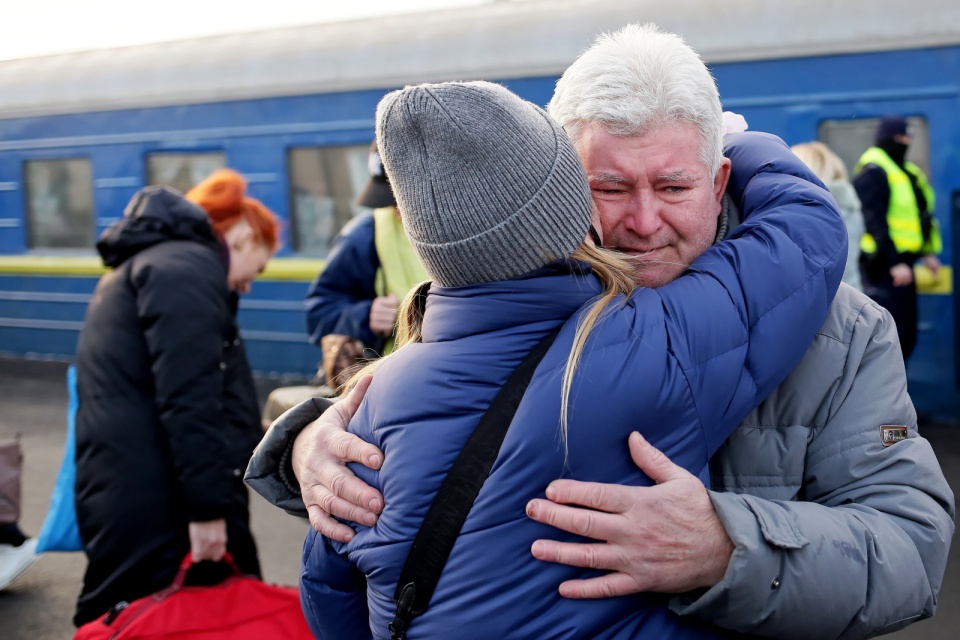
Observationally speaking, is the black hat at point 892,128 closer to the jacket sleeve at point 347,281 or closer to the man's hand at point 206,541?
the jacket sleeve at point 347,281

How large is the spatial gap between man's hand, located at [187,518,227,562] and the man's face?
1835mm

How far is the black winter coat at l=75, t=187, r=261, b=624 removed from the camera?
3.07 meters

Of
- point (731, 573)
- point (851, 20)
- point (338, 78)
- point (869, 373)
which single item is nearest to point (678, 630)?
point (731, 573)

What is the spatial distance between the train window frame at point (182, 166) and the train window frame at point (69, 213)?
2.48 ft

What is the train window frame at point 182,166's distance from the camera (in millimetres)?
9172

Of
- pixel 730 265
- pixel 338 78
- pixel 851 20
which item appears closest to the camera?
pixel 730 265

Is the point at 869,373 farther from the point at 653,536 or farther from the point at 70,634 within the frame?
the point at 70,634

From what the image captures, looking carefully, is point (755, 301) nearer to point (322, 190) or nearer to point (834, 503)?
point (834, 503)

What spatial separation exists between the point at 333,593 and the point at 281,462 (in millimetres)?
389

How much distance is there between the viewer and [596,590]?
1.32 meters

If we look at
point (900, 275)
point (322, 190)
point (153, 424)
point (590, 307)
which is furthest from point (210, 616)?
point (322, 190)

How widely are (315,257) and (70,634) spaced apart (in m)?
4.60

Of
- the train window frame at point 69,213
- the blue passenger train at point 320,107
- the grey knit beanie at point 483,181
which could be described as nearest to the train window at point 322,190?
the blue passenger train at point 320,107

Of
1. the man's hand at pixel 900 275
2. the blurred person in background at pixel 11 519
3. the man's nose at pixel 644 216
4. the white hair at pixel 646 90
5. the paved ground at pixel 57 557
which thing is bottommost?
the paved ground at pixel 57 557
